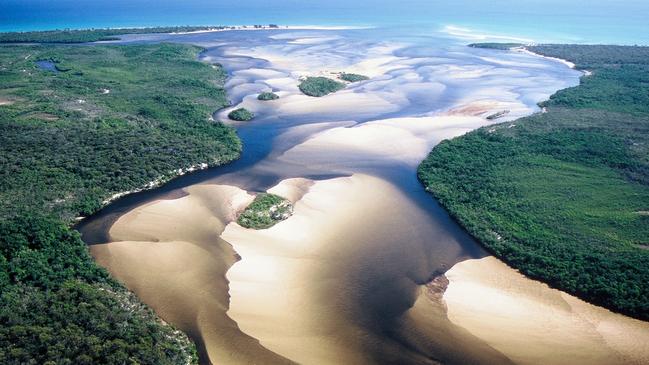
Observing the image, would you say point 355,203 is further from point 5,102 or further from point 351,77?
point 5,102

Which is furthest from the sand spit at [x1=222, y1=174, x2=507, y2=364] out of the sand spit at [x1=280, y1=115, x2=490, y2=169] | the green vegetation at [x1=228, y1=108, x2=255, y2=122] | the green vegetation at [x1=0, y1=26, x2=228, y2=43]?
the green vegetation at [x1=0, y1=26, x2=228, y2=43]

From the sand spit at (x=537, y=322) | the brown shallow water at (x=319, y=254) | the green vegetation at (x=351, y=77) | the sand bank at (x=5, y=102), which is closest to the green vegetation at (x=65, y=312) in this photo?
the brown shallow water at (x=319, y=254)

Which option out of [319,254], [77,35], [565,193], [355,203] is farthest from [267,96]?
[77,35]

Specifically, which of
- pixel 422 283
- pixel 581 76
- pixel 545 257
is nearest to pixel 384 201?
pixel 422 283

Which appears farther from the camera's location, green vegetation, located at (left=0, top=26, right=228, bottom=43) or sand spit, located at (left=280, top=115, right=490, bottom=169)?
green vegetation, located at (left=0, top=26, right=228, bottom=43)

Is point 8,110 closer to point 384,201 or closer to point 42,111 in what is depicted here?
point 42,111

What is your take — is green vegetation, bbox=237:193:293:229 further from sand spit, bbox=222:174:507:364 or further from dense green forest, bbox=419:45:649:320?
dense green forest, bbox=419:45:649:320

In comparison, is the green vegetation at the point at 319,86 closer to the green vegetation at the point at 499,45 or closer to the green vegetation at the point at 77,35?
the green vegetation at the point at 499,45

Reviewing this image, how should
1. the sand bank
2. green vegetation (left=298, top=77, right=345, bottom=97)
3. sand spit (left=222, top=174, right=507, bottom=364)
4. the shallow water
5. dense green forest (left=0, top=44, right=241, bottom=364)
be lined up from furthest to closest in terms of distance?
1. green vegetation (left=298, top=77, right=345, bottom=97)
2. the sand bank
3. the shallow water
4. sand spit (left=222, top=174, right=507, bottom=364)
5. dense green forest (left=0, top=44, right=241, bottom=364)
